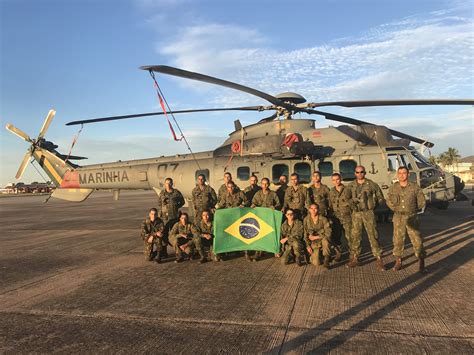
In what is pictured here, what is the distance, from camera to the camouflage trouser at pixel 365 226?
608 cm

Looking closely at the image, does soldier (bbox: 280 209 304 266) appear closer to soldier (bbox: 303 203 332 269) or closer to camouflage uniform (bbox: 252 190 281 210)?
soldier (bbox: 303 203 332 269)

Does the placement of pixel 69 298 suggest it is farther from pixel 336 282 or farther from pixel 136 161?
pixel 136 161

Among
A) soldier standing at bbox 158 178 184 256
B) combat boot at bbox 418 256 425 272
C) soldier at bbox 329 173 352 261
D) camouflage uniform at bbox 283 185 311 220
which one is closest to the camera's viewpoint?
combat boot at bbox 418 256 425 272

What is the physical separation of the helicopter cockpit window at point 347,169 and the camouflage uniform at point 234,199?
3786 millimetres

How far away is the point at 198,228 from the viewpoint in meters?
7.19

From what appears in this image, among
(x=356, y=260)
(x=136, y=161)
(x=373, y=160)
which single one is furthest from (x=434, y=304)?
(x=136, y=161)

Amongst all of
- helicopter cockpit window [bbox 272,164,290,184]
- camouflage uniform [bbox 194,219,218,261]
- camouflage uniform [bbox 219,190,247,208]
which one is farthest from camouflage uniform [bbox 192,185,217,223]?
helicopter cockpit window [bbox 272,164,290,184]

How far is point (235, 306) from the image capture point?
4.41 meters

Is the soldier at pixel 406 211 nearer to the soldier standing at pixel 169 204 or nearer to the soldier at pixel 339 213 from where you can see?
the soldier at pixel 339 213

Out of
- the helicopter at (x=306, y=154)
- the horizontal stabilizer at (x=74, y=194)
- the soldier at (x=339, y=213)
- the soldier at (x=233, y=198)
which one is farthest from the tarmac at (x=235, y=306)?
the horizontal stabilizer at (x=74, y=194)

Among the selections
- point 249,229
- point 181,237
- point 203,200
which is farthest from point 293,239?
point 203,200

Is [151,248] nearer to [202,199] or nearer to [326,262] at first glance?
[202,199]

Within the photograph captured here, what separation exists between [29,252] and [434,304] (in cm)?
855

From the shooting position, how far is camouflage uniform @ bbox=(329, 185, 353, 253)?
21.6 feet
